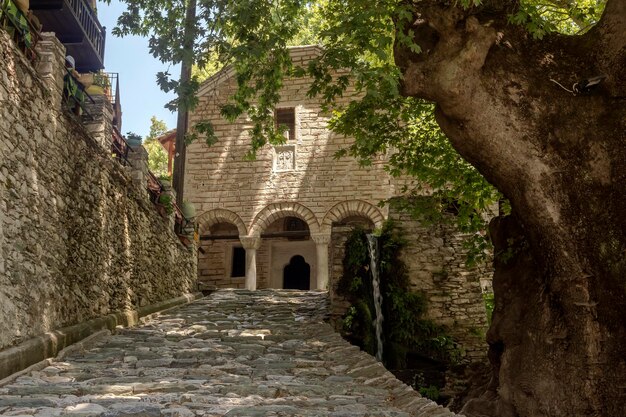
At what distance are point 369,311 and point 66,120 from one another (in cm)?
545

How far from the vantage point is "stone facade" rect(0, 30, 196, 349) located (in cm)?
488

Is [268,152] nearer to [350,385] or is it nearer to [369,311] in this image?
[369,311]

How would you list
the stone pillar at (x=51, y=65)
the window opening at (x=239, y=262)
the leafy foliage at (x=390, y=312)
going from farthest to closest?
the window opening at (x=239, y=262), the leafy foliage at (x=390, y=312), the stone pillar at (x=51, y=65)

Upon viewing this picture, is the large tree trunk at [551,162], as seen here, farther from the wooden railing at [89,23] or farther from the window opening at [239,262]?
the window opening at [239,262]

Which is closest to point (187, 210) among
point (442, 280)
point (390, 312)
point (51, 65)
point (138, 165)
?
point (138, 165)

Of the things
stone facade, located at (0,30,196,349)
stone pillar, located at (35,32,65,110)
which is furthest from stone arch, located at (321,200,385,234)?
stone pillar, located at (35,32,65,110)

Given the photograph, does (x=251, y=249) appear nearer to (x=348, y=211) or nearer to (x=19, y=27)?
(x=348, y=211)

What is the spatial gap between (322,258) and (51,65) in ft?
34.2

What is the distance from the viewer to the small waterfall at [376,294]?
9305 millimetres

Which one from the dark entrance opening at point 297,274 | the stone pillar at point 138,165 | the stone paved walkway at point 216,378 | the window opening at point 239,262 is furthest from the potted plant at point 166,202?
the dark entrance opening at point 297,274

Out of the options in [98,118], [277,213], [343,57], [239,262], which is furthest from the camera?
[239,262]

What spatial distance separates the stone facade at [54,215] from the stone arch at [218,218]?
23.1ft

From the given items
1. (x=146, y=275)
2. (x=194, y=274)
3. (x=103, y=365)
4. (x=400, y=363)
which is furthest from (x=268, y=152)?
(x=103, y=365)

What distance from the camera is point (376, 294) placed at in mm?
9625
